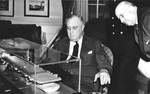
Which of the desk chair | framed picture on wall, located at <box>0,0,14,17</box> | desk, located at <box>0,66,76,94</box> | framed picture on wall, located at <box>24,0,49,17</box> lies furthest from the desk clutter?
framed picture on wall, located at <box>24,0,49,17</box>

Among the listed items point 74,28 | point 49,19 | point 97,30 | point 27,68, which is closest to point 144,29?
point 74,28

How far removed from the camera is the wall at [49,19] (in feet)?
22.5

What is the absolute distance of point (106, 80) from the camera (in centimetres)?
253

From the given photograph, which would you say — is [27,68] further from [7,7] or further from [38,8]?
[38,8]

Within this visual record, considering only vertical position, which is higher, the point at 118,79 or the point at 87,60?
the point at 87,60

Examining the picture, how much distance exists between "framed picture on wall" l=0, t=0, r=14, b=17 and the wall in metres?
0.11

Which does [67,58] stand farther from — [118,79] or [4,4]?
[4,4]

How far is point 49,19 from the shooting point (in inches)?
279

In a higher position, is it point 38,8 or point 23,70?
point 38,8

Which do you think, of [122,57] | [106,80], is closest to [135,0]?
[122,57]

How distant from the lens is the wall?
6871 millimetres

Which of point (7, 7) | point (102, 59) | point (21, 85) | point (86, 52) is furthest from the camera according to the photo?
point (7, 7)

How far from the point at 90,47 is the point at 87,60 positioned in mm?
189

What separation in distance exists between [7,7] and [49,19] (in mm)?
1226
